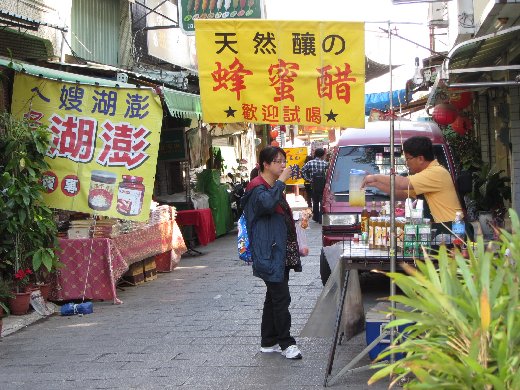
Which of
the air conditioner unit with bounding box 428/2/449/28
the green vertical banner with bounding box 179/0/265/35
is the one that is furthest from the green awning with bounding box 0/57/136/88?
the air conditioner unit with bounding box 428/2/449/28

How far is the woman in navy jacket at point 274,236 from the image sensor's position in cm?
768

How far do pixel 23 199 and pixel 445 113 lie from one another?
9.12 m

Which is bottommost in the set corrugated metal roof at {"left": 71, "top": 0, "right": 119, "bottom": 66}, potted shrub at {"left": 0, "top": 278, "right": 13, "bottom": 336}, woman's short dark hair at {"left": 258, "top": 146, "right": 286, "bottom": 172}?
potted shrub at {"left": 0, "top": 278, "right": 13, "bottom": 336}

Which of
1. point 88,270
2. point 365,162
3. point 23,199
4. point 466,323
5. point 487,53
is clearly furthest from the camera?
point 487,53

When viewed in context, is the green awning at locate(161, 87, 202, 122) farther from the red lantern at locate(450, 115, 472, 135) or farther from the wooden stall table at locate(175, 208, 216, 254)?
the red lantern at locate(450, 115, 472, 135)

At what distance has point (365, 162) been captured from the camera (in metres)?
12.1

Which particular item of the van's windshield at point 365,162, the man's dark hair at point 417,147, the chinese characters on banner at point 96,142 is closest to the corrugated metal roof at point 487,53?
the van's windshield at point 365,162

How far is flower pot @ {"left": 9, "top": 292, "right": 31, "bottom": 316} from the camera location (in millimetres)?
10586

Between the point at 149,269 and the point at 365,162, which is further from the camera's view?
the point at 149,269

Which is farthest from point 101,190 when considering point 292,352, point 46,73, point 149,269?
point 292,352

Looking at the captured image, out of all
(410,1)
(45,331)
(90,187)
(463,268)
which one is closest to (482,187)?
(410,1)

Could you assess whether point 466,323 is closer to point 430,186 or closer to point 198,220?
point 430,186

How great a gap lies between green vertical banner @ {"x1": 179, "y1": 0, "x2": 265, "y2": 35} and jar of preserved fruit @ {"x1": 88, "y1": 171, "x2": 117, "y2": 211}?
22.7 feet

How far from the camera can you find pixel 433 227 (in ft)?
24.1
